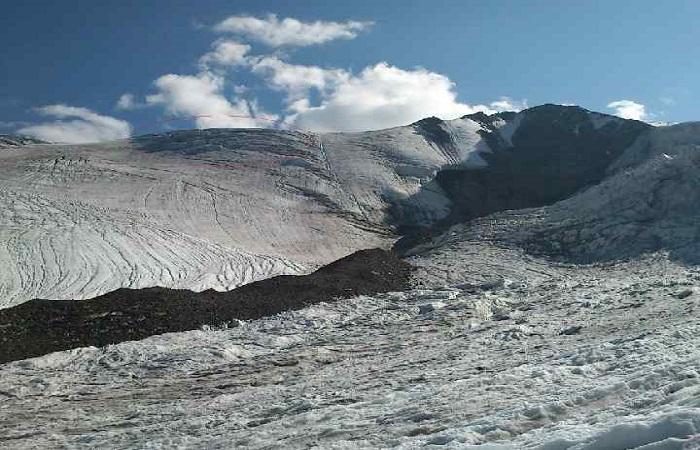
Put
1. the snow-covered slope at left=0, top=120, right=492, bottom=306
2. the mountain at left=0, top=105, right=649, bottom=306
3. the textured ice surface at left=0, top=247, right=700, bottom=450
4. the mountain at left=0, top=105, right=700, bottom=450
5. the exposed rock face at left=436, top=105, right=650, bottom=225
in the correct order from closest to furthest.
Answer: the textured ice surface at left=0, top=247, right=700, bottom=450 → the mountain at left=0, top=105, right=700, bottom=450 → the snow-covered slope at left=0, top=120, right=492, bottom=306 → the mountain at left=0, top=105, right=649, bottom=306 → the exposed rock face at left=436, top=105, right=650, bottom=225

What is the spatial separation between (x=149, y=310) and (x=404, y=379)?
11609 millimetres

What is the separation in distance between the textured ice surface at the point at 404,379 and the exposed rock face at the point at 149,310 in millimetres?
1321

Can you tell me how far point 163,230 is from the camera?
Answer: 123 ft

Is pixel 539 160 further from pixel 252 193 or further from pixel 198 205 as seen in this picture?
pixel 198 205

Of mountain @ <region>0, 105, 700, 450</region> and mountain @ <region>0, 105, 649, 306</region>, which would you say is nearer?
mountain @ <region>0, 105, 700, 450</region>

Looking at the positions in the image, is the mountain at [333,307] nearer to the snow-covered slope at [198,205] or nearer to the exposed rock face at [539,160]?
the snow-covered slope at [198,205]

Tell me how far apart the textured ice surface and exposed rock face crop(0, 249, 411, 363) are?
1.32 metres

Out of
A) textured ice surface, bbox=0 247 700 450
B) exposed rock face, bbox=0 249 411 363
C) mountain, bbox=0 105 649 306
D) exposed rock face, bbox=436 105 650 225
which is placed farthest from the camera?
exposed rock face, bbox=436 105 650 225

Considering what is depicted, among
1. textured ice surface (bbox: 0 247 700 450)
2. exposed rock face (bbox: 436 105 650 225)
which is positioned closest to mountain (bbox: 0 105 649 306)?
exposed rock face (bbox: 436 105 650 225)

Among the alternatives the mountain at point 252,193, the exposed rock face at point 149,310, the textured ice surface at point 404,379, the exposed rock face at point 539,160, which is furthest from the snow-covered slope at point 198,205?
the textured ice surface at point 404,379

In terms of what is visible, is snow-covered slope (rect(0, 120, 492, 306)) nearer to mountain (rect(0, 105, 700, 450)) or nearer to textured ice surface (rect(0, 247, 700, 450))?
mountain (rect(0, 105, 700, 450))

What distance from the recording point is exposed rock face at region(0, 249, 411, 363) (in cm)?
1973

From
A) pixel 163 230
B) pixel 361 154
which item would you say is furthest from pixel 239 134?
pixel 163 230

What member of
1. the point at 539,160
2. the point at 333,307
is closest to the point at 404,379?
the point at 333,307
